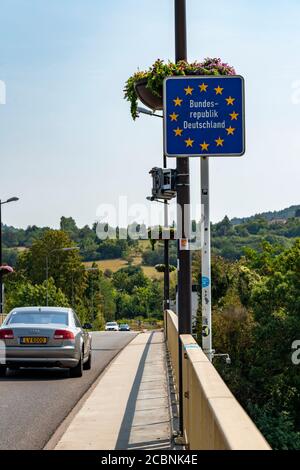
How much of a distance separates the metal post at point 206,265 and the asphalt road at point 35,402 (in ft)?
Result: 6.92

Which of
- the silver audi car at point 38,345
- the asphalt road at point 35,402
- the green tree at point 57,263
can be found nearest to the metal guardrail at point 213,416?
the asphalt road at point 35,402

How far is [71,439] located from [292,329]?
54551 mm

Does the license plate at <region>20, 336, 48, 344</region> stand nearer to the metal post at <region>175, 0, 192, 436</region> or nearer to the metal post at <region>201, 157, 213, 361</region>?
the metal post at <region>201, 157, 213, 361</region>

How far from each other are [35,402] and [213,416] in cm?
808

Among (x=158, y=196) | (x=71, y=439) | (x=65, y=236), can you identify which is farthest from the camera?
(x=65, y=236)

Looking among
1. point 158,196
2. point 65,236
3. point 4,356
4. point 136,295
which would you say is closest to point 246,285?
point 65,236

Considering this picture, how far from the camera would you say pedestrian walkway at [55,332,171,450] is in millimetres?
9016

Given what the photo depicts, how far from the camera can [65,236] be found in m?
101

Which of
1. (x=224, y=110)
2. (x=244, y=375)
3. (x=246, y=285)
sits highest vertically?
(x=224, y=110)

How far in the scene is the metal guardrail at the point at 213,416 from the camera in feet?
13.3

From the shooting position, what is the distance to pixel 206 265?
1060cm

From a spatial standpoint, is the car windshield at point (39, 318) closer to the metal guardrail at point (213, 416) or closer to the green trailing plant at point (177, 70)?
the green trailing plant at point (177, 70)

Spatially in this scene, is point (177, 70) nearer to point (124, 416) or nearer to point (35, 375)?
point (124, 416)
